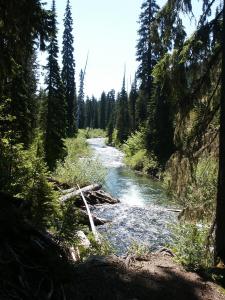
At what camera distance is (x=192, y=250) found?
8250 mm

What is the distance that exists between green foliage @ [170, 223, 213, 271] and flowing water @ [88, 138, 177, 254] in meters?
Answer: 1.38

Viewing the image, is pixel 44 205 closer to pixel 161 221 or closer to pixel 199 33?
pixel 199 33

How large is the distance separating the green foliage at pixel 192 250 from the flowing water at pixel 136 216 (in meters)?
1.38

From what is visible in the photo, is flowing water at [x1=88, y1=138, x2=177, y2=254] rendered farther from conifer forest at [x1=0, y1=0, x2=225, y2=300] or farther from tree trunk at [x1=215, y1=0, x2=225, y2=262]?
tree trunk at [x1=215, y1=0, x2=225, y2=262]

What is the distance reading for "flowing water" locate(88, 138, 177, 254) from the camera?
45.7ft

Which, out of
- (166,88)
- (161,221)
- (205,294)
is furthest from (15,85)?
(205,294)

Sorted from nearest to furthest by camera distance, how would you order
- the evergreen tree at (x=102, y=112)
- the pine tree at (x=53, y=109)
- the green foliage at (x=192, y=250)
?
the green foliage at (x=192, y=250) < the pine tree at (x=53, y=109) < the evergreen tree at (x=102, y=112)

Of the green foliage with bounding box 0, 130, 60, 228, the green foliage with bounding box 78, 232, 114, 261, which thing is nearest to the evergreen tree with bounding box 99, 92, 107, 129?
the green foliage with bounding box 0, 130, 60, 228

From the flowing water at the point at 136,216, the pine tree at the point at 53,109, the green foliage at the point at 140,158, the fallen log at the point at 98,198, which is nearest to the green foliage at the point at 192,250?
the flowing water at the point at 136,216

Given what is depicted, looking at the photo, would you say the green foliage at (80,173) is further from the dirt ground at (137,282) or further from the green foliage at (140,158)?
the dirt ground at (137,282)

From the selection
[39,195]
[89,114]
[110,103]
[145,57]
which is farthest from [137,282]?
[110,103]

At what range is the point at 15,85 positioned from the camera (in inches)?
711

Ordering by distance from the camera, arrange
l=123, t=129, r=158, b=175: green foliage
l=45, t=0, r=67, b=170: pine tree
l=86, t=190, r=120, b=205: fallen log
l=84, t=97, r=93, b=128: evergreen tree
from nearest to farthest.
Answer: l=86, t=190, r=120, b=205: fallen log → l=45, t=0, r=67, b=170: pine tree → l=123, t=129, r=158, b=175: green foliage → l=84, t=97, r=93, b=128: evergreen tree

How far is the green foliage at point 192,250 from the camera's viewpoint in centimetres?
805
